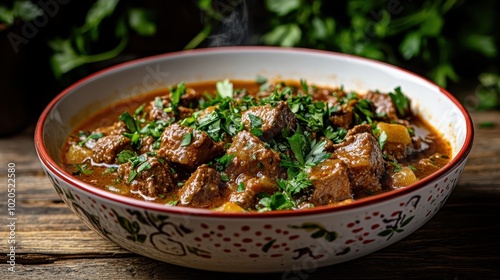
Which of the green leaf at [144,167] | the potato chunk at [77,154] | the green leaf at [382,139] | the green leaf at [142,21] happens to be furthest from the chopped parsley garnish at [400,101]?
the green leaf at [142,21]

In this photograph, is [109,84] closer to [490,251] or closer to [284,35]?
[284,35]

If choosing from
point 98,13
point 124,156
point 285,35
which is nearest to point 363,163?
point 124,156

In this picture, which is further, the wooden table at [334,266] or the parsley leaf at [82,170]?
the parsley leaf at [82,170]

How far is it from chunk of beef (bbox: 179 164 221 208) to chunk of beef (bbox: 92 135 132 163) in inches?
24.6

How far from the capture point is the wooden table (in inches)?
131

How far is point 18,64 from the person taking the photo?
5445mm

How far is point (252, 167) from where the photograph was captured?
11.3 feet

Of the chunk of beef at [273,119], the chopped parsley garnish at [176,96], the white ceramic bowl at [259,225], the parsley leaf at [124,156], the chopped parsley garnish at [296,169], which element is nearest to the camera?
the white ceramic bowl at [259,225]

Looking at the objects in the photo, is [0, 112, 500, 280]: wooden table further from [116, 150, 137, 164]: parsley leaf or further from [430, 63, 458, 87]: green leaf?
[430, 63, 458, 87]: green leaf

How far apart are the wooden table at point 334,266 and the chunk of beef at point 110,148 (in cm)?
46

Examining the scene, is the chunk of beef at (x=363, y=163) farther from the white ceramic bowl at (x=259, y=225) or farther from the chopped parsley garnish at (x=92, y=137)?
the chopped parsley garnish at (x=92, y=137)

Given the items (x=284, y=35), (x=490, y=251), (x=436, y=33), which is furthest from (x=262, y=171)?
(x=436, y=33)

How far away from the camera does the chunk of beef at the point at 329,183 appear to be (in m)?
3.27

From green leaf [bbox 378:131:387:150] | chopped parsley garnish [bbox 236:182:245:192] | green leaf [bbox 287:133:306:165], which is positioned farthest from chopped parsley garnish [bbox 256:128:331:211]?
green leaf [bbox 378:131:387:150]
